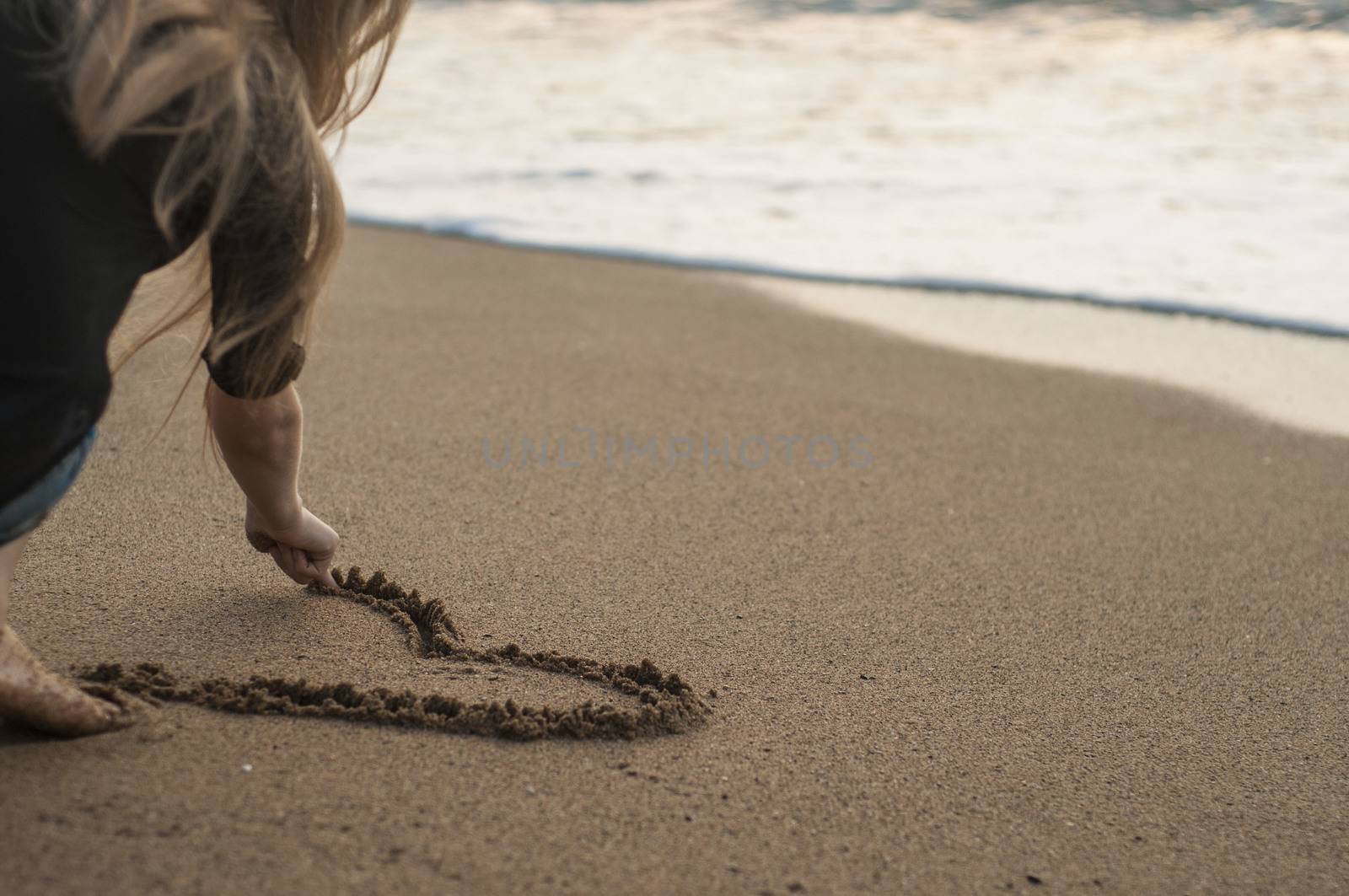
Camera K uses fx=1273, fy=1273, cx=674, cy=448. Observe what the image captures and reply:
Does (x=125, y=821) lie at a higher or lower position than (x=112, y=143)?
lower

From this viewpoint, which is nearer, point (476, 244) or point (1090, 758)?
point (1090, 758)

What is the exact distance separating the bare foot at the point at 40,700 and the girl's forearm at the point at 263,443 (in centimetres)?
39

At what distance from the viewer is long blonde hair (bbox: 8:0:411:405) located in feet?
4.31

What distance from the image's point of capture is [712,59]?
8141mm

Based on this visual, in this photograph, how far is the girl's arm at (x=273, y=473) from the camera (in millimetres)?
1750

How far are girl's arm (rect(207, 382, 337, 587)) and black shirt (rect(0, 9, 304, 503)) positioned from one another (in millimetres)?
330

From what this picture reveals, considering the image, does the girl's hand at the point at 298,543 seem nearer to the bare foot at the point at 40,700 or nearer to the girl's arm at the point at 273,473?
the girl's arm at the point at 273,473

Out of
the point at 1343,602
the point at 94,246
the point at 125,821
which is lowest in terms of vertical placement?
the point at 1343,602

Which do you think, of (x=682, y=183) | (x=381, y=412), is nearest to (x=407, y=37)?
(x=682, y=183)

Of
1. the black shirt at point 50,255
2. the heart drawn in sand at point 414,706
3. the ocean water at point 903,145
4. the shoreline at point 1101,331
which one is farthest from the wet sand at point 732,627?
the ocean water at point 903,145

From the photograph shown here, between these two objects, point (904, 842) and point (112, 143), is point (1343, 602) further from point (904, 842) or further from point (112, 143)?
point (112, 143)

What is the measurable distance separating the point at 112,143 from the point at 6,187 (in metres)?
0.11

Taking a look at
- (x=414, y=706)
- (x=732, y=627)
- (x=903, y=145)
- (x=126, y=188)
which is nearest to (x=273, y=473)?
(x=414, y=706)

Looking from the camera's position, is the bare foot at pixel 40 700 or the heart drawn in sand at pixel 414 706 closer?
the bare foot at pixel 40 700
